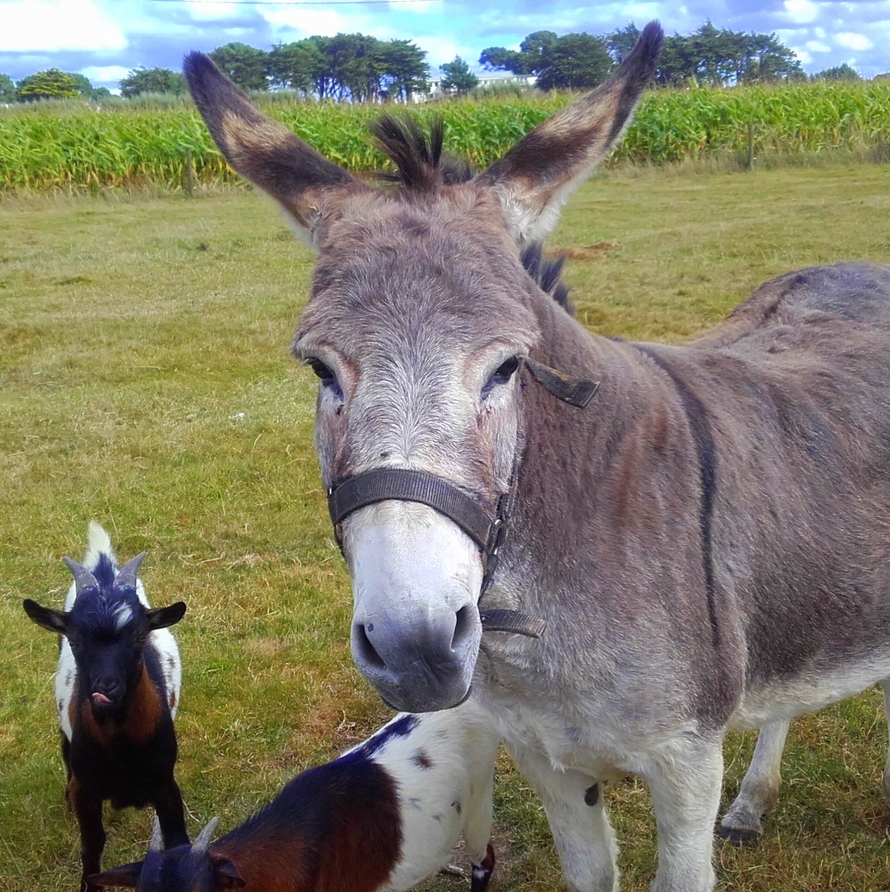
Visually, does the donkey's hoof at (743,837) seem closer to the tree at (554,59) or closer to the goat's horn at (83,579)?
the goat's horn at (83,579)

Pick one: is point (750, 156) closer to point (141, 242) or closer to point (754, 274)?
point (754, 274)

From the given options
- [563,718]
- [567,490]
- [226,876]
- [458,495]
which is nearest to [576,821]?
[563,718]

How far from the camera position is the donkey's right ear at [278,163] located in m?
2.43

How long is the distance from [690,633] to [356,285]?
1206mm

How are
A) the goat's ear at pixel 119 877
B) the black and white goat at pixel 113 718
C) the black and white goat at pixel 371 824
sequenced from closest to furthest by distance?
the goat's ear at pixel 119 877, the black and white goat at pixel 371 824, the black and white goat at pixel 113 718

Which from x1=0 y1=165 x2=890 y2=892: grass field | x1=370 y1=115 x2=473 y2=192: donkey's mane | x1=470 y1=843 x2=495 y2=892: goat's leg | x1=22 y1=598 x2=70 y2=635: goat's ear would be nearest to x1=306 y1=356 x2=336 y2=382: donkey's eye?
x1=370 y1=115 x2=473 y2=192: donkey's mane

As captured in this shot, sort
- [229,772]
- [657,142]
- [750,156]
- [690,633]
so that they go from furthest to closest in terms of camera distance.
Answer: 1. [657,142]
2. [750,156]
3. [229,772]
4. [690,633]

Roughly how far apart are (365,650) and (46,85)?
6656cm

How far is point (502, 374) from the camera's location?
81.8 inches

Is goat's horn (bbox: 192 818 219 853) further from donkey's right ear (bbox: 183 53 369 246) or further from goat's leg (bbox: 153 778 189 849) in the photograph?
donkey's right ear (bbox: 183 53 369 246)

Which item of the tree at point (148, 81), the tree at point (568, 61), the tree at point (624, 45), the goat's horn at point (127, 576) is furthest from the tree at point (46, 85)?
the goat's horn at point (127, 576)

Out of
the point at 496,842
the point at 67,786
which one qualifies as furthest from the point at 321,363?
the point at 67,786

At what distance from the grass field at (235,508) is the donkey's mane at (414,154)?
266cm

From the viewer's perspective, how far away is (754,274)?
12.0 m
